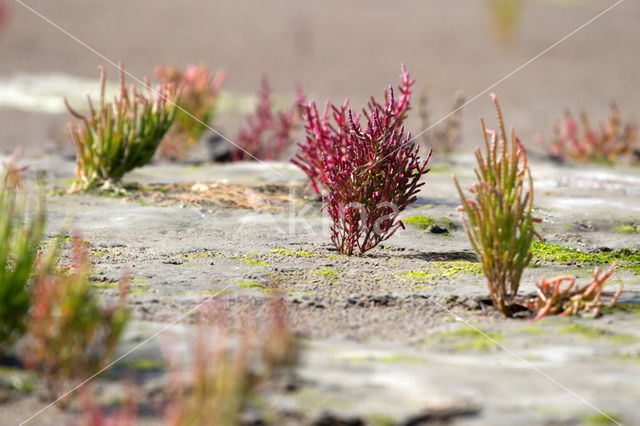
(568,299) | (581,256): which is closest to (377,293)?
(568,299)

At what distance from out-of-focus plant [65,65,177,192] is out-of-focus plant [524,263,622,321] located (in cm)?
402

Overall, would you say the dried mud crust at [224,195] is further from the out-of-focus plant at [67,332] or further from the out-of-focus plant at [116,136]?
the out-of-focus plant at [67,332]

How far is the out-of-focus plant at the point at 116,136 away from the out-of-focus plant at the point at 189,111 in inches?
121

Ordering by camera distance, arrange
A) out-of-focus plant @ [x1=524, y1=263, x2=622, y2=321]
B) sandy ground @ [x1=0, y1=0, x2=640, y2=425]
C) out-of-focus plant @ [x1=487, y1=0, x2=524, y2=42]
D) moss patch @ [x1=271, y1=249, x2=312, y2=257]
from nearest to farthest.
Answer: sandy ground @ [x1=0, y1=0, x2=640, y2=425], out-of-focus plant @ [x1=524, y1=263, x2=622, y2=321], moss patch @ [x1=271, y1=249, x2=312, y2=257], out-of-focus plant @ [x1=487, y1=0, x2=524, y2=42]

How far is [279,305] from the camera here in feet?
12.4

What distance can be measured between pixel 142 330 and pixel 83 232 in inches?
95.2

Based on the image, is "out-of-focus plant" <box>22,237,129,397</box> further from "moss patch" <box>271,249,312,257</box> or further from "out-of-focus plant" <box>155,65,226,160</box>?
"out-of-focus plant" <box>155,65,226,160</box>

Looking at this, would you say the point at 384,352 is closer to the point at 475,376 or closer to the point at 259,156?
the point at 475,376

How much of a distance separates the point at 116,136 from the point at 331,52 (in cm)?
1401

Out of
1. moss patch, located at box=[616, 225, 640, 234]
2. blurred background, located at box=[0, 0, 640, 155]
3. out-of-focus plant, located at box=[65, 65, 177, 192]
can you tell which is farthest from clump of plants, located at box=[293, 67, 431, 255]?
blurred background, located at box=[0, 0, 640, 155]

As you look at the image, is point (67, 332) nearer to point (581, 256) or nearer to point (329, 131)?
point (581, 256)

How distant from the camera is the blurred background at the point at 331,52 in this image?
618 inches

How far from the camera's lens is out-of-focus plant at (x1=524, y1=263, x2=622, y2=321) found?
3836 millimetres

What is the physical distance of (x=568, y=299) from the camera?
3949mm
